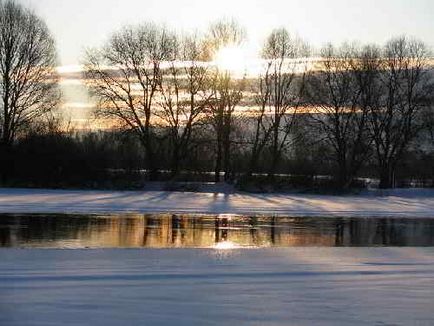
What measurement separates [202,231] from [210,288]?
1085cm

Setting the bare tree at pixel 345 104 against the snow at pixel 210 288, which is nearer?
the snow at pixel 210 288

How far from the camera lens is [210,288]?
9.41 m

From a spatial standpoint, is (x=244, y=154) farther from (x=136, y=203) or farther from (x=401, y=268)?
(x=401, y=268)

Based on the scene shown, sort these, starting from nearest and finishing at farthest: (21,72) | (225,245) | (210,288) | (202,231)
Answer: (210,288)
(225,245)
(202,231)
(21,72)

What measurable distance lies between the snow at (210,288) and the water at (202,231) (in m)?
2.82

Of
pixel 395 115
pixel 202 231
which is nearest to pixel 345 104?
pixel 395 115

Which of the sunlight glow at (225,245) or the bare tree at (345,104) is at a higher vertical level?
the bare tree at (345,104)

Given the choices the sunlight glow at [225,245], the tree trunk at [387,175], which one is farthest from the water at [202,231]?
the tree trunk at [387,175]

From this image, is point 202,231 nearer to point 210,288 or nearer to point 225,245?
point 225,245

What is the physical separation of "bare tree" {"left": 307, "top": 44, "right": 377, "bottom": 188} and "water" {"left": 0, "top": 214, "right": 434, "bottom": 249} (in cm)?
3392

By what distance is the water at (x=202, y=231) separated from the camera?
55.0 feet

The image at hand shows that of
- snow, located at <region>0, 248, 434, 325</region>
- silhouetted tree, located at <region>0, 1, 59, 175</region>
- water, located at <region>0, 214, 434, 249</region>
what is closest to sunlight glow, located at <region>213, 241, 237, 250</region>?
water, located at <region>0, 214, 434, 249</region>

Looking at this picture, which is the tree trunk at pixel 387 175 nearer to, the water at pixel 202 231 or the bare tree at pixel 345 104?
the bare tree at pixel 345 104

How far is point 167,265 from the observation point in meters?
11.8
